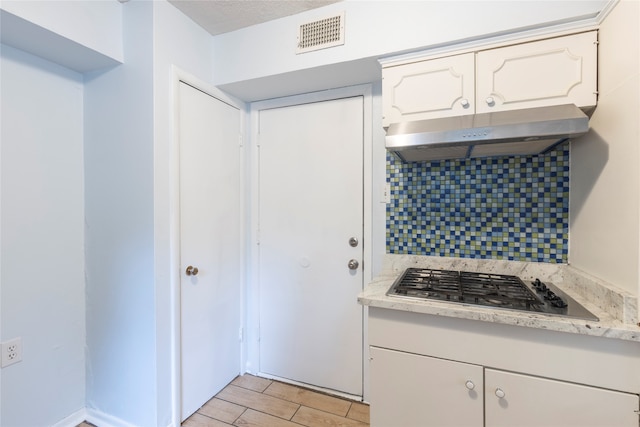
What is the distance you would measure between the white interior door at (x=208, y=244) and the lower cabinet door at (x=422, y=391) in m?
1.12

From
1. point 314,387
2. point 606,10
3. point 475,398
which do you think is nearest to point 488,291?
point 475,398

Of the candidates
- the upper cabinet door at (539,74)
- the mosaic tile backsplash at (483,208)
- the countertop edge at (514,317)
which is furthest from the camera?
the mosaic tile backsplash at (483,208)

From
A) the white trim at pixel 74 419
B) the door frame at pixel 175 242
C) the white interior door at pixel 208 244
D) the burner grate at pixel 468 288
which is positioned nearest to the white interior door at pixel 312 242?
the white interior door at pixel 208 244

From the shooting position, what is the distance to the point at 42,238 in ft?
5.24

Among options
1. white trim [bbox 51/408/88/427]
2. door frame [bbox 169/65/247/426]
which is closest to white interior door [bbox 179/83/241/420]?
door frame [bbox 169/65/247/426]

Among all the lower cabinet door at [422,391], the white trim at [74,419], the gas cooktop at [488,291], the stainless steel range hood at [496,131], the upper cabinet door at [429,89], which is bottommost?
the white trim at [74,419]

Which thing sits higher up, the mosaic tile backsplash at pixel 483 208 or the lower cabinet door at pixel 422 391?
the mosaic tile backsplash at pixel 483 208

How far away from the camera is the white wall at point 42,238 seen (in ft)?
4.83

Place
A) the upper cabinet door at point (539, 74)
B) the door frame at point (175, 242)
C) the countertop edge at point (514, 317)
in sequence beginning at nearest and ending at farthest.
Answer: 1. the countertop edge at point (514, 317)
2. the upper cabinet door at point (539, 74)
3. the door frame at point (175, 242)

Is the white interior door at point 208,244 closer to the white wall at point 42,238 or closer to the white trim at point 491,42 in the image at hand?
the white wall at point 42,238

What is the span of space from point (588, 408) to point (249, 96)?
235cm

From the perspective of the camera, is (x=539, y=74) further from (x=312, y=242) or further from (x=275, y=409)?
(x=275, y=409)

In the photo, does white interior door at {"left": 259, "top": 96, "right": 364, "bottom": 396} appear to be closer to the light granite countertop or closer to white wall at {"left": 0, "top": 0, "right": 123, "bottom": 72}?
the light granite countertop

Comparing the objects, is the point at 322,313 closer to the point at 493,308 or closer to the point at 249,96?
the point at 493,308
